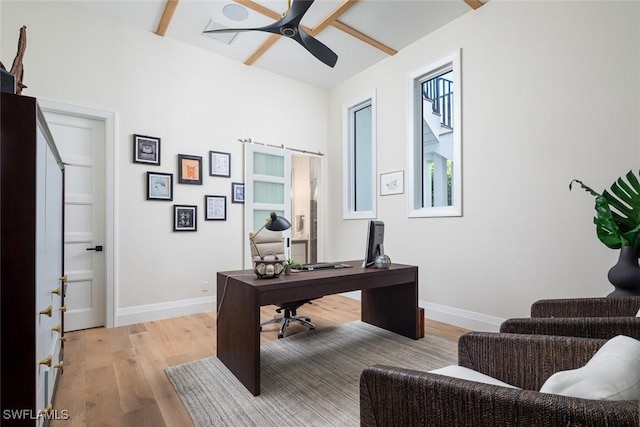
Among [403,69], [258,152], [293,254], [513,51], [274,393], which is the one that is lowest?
[274,393]

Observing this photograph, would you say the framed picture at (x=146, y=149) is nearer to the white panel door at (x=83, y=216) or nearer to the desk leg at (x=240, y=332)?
the white panel door at (x=83, y=216)

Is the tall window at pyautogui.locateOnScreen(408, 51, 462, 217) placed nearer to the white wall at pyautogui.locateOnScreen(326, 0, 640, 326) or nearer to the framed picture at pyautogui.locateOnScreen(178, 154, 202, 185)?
the white wall at pyautogui.locateOnScreen(326, 0, 640, 326)

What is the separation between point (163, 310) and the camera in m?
3.55

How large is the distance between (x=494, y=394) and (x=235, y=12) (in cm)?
375

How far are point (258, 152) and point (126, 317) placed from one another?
2543 mm

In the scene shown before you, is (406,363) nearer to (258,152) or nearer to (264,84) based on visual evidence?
(258,152)

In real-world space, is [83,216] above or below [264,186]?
below

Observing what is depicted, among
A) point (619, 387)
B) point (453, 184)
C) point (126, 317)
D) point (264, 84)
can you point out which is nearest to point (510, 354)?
point (619, 387)

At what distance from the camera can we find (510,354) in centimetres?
129

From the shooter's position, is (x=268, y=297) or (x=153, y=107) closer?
(x=268, y=297)

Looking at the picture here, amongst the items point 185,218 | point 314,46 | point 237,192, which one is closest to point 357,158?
point 237,192

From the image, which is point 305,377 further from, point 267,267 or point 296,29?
point 296,29

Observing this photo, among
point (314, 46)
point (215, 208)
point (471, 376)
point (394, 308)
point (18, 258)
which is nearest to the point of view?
point (18, 258)

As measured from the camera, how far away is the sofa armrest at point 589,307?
1623mm
